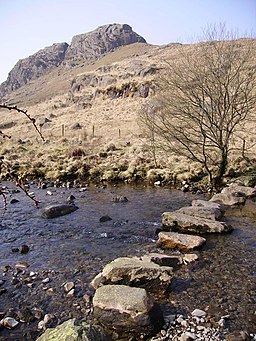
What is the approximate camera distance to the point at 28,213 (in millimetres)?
14734

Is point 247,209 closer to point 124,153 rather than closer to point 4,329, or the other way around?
point 4,329

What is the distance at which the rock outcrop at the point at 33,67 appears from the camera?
157750 millimetres

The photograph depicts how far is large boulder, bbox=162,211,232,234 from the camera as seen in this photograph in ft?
39.3

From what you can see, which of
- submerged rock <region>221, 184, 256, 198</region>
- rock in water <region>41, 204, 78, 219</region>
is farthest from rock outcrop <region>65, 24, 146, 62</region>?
rock in water <region>41, 204, 78, 219</region>

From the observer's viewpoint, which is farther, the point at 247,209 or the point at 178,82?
the point at 178,82

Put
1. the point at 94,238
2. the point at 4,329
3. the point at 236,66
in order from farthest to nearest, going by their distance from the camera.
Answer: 1. the point at 236,66
2. the point at 94,238
3. the point at 4,329

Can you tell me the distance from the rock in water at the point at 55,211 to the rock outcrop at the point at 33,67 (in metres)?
149

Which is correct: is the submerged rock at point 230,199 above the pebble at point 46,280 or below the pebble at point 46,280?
above

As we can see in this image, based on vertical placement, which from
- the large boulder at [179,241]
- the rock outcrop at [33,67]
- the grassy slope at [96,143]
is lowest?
the large boulder at [179,241]

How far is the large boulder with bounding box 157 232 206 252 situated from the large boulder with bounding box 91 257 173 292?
2267mm

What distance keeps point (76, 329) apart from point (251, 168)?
17.1 m

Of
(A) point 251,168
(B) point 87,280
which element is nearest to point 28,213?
(B) point 87,280

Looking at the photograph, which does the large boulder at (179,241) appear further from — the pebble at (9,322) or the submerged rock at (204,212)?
the pebble at (9,322)

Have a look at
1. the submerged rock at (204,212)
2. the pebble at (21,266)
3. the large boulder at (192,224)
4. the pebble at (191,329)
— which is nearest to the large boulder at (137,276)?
the pebble at (191,329)
